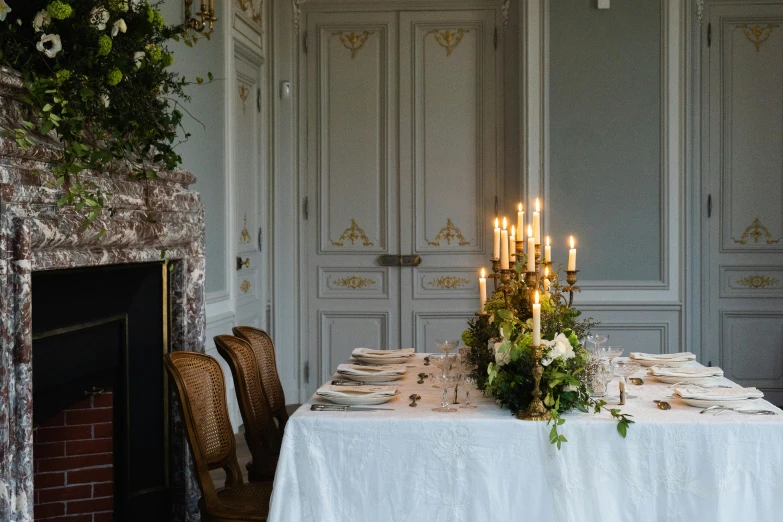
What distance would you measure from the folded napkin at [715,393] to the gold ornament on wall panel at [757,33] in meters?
3.58

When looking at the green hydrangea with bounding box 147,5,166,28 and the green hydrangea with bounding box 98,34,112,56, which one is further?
the green hydrangea with bounding box 147,5,166,28

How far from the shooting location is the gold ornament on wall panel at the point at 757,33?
595 centimetres

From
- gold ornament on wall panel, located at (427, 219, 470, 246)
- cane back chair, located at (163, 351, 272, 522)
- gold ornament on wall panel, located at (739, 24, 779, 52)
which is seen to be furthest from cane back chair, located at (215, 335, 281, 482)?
gold ornament on wall panel, located at (739, 24, 779, 52)

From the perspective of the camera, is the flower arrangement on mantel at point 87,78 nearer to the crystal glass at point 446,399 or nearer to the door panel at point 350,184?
the crystal glass at point 446,399

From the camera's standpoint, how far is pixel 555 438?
2504 mm

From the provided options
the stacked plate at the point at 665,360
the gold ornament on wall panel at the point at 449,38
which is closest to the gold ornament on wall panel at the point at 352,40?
the gold ornament on wall panel at the point at 449,38

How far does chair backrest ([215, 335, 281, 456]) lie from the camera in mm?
3121

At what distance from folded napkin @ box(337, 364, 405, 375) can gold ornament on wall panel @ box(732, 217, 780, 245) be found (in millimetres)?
3234

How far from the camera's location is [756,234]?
598 centimetres

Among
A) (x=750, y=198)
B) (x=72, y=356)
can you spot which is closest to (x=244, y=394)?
(x=72, y=356)

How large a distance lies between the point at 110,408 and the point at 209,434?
2.50ft

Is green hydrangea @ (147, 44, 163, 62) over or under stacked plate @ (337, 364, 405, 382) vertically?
over

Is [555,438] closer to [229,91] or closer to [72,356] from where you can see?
[72,356]

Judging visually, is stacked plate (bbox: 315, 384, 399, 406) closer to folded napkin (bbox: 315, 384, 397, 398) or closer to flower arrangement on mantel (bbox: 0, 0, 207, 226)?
folded napkin (bbox: 315, 384, 397, 398)
